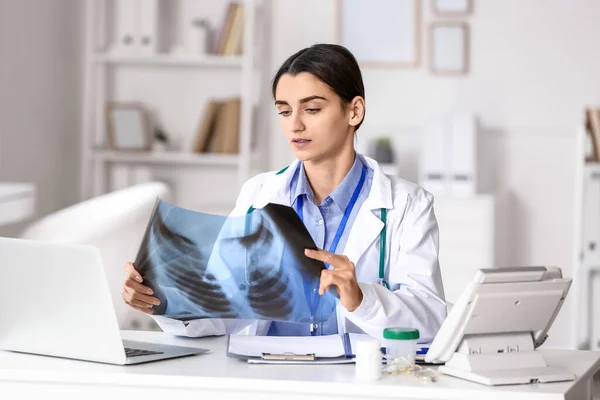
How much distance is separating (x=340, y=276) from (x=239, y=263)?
180 millimetres

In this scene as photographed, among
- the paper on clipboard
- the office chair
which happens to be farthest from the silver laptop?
the office chair

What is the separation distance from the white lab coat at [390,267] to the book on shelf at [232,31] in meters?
2.79

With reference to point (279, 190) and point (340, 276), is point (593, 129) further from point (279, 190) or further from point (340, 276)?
point (340, 276)

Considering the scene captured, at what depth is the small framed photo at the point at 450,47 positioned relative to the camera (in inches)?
192

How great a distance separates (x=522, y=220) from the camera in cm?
491

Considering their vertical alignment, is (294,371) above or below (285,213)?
below

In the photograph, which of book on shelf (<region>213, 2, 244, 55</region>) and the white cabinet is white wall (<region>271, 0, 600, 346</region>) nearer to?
the white cabinet

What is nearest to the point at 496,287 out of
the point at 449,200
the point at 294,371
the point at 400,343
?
the point at 400,343

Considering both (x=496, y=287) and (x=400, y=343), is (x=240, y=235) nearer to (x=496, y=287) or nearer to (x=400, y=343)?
(x=400, y=343)

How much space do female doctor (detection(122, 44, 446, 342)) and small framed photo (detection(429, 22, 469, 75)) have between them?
2808mm

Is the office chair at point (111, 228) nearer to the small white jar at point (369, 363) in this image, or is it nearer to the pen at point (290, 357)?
the pen at point (290, 357)

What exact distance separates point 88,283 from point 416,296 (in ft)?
2.10

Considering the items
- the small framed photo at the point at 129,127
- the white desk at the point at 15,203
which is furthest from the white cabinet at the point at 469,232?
the white desk at the point at 15,203

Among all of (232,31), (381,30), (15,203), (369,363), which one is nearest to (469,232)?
(381,30)
